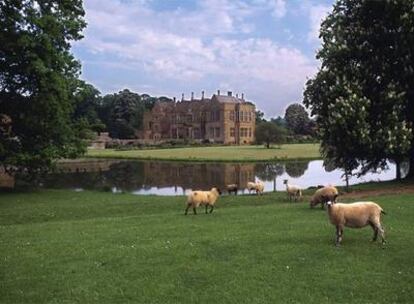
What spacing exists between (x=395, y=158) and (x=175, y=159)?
43.9 meters

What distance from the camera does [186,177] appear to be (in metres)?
50.4

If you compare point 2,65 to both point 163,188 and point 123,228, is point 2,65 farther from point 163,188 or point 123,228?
point 123,228

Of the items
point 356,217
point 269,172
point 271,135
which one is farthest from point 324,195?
point 271,135

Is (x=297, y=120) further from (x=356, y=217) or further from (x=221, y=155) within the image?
(x=356, y=217)

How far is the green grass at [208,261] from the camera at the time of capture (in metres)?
10.2

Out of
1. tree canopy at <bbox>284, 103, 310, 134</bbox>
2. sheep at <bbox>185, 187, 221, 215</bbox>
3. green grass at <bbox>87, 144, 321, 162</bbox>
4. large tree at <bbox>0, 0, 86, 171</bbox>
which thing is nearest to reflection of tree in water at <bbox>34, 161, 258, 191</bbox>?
large tree at <bbox>0, 0, 86, 171</bbox>

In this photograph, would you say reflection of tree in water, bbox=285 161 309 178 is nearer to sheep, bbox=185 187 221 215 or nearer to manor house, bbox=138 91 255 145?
sheep, bbox=185 187 221 215

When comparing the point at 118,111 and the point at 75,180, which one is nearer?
the point at 75,180

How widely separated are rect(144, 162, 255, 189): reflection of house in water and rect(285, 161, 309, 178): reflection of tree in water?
4256 mm

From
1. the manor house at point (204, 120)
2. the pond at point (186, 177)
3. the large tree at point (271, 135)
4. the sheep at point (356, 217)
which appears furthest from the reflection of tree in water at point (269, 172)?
the manor house at point (204, 120)

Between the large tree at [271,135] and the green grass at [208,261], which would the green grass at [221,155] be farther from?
the green grass at [208,261]

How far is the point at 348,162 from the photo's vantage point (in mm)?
34156

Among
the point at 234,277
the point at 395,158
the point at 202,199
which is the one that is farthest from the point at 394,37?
the point at 234,277

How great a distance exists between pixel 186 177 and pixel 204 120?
9691 centimetres
